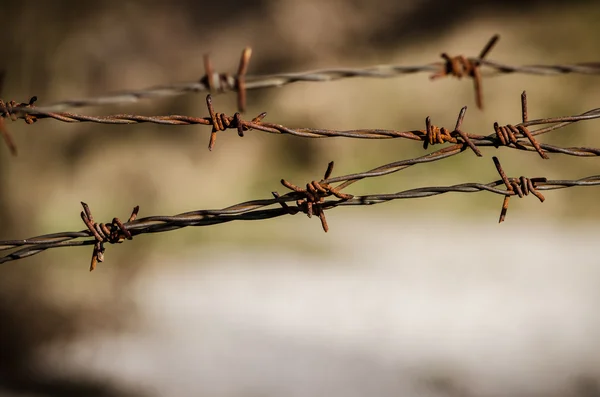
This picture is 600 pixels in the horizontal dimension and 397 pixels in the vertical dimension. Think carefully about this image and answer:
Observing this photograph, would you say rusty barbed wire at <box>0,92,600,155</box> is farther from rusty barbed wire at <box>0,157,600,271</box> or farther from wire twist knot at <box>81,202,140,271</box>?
wire twist knot at <box>81,202,140,271</box>

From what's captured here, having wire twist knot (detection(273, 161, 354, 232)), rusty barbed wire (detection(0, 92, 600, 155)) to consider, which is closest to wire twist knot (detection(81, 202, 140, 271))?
rusty barbed wire (detection(0, 92, 600, 155))

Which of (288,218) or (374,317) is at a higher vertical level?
(288,218)

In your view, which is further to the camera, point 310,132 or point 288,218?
point 288,218

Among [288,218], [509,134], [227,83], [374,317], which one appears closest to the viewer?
[227,83]

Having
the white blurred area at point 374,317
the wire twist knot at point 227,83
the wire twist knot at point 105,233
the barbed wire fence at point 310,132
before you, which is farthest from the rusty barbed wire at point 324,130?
the white blurred area at point 374,317

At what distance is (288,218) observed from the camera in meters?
4.07

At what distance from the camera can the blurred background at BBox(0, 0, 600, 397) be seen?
10.4 feet

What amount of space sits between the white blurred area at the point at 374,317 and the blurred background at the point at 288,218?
15mm

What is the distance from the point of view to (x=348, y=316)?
3.40m

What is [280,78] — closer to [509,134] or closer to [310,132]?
[310,132]

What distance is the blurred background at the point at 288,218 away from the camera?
10.4 feet

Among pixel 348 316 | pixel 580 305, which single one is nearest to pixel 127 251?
pixel 348 316

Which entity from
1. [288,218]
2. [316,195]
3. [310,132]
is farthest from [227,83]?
[288,218]

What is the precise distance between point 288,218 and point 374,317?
44.1 inches
